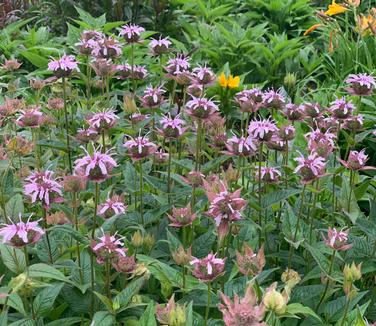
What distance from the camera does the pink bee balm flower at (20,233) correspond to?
1111mm

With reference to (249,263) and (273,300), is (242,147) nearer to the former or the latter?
(249,263)

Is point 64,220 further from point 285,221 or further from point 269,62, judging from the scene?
point 269,62

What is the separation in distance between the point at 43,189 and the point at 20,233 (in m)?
0.14

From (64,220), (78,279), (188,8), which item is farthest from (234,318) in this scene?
(188,8)

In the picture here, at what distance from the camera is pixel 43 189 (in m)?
1.24

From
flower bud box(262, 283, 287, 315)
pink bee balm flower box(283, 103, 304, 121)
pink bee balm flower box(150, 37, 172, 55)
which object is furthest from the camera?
pink bee balm flower box(150, 37, 172, 55)

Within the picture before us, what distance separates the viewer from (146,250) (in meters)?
1.44

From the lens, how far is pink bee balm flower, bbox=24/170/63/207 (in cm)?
123

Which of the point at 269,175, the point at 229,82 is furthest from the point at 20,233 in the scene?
the point at 229,82

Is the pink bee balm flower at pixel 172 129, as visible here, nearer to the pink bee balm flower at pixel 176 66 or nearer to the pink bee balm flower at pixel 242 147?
the pink bee balm flower at pixel 242 147

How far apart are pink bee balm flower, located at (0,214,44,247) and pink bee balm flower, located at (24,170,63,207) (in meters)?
0.08

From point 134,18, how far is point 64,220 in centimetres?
239

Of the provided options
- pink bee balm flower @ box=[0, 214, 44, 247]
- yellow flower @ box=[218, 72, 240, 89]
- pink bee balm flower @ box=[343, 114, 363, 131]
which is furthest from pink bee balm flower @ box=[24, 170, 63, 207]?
yellow flower @ box=[218, 72, 240, 89]

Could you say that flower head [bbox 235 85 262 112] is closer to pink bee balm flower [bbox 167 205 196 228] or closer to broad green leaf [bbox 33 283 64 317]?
pink bee balm flower [bbox 167 205 196 228]
